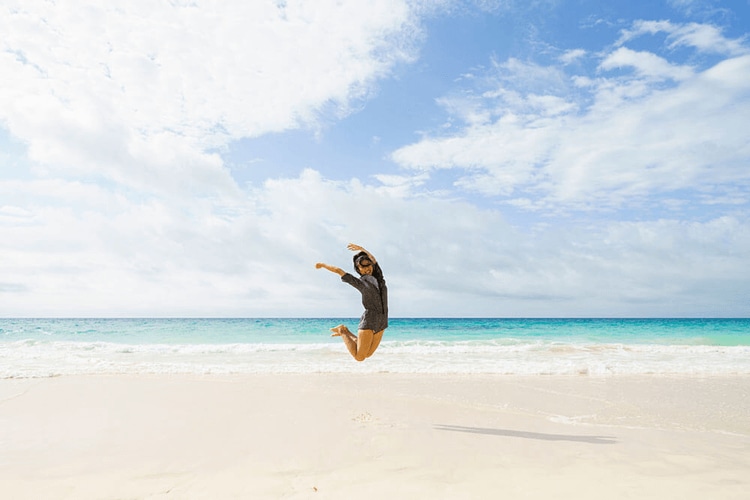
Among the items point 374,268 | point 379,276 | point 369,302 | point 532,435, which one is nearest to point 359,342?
point 369,302

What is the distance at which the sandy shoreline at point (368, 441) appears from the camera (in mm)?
4414

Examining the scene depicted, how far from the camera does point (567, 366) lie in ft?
47.2

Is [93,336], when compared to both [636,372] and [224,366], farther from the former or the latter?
[636,372]

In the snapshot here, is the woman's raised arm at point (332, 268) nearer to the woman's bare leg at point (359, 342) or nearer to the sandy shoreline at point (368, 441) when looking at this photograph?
the woman's bare leg at point (359, 342)

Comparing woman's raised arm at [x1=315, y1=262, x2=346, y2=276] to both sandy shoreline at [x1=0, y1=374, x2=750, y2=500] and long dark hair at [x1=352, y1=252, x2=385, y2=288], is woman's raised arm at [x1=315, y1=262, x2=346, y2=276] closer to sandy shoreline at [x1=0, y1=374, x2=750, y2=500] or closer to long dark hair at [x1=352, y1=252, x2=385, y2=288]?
long dark hair at [x1=352, y1=252, x2=385, y2=288]

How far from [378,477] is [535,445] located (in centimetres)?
230

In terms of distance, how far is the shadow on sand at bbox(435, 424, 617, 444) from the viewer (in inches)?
244

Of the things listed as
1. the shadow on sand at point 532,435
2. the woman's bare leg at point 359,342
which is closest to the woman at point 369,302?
the woman's bare leg at point 359,342

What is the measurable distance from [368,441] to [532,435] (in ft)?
7.26

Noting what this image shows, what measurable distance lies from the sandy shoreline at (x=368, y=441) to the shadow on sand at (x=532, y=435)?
29 mm

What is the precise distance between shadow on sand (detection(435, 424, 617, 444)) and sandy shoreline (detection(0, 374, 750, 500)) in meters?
0.03

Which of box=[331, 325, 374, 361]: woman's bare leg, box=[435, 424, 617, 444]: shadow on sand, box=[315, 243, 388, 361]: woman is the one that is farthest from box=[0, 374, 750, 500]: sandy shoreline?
box=[315, 243, 388, 361]: woman

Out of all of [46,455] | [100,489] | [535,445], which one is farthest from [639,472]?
[46,455]

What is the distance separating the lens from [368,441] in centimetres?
605
